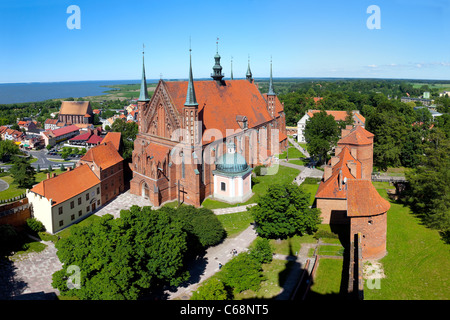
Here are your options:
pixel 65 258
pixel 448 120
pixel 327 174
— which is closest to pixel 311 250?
pixel 327 174

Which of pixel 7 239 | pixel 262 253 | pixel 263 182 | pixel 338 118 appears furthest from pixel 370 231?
pixel 338 118

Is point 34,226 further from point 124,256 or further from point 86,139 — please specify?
point 86,139

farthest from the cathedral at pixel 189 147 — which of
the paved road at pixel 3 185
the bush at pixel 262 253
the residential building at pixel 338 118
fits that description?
the residential building at pixel 338 118

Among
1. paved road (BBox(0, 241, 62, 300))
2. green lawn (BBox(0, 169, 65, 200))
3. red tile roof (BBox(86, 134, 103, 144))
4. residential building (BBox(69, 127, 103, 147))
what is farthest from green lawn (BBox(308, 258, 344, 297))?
residential building (BBox(69, 127, 103, 147))

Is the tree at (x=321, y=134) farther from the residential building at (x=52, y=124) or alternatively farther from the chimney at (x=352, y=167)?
the residential building at (x=52, y=124)

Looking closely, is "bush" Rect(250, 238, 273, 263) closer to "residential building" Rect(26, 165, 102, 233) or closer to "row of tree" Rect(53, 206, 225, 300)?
"row of tree" Rect(53, 206, 225, 300)
